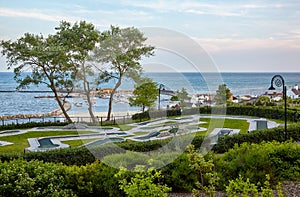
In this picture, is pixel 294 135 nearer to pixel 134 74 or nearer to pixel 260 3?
pixel 260 3

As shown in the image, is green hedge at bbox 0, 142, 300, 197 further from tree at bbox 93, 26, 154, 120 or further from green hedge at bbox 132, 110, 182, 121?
green hedge at bbox 132, 110, 182, 121

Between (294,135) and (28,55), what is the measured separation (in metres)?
13.9

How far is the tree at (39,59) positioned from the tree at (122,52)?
8.22 ft

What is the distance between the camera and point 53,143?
44.6 ft

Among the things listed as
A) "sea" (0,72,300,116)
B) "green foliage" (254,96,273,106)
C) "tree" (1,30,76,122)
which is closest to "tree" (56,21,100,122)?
"tree" (1,30,76,122)

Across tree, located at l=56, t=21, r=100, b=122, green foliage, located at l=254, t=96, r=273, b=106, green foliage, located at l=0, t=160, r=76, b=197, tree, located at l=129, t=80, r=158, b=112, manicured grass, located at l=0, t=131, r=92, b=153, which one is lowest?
manicured grass, located at l=0, t=131, r=92, b=153

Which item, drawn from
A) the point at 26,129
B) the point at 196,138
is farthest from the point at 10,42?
the point at 196,138

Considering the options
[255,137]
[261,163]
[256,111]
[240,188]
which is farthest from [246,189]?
[256,111]

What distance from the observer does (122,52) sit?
59.8ft

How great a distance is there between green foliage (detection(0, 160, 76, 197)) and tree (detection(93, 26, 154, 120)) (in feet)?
33.6

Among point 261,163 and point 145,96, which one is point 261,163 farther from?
point 145,96

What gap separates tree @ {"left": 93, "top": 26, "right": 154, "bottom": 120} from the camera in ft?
54.8

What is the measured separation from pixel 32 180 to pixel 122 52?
45.1 ft

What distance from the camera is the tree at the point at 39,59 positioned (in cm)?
1831
